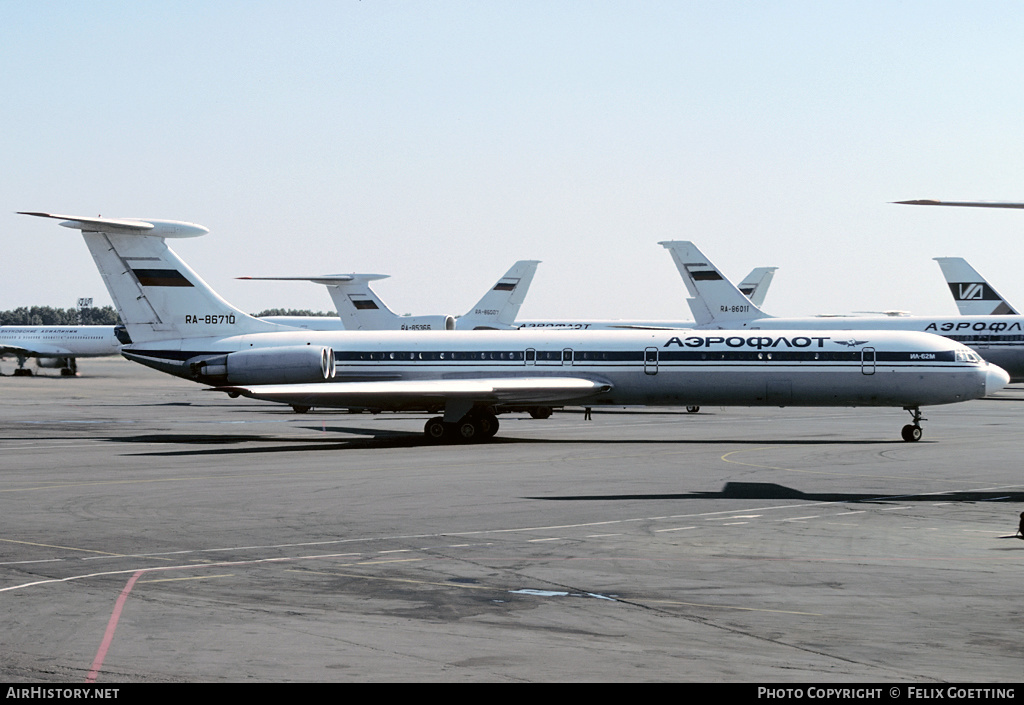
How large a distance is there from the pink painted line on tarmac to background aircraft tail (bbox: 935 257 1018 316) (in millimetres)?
69091

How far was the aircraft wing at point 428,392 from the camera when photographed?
117 ft

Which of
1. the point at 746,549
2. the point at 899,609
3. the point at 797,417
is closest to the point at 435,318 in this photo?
the point at 797,417

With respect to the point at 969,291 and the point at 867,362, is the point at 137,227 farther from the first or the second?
the point at 969,291

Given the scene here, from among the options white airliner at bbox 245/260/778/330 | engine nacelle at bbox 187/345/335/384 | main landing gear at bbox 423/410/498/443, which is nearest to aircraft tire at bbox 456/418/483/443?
main landing gear at bbox 423/410/498/443

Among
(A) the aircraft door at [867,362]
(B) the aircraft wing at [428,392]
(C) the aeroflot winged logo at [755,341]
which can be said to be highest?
(C) the aeroflot winged logo at [755,341]

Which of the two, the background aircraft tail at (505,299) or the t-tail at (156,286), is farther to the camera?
the background aircraft tail at (505,299)

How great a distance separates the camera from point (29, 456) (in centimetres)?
3084

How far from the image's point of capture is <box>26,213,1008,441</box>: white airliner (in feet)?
119

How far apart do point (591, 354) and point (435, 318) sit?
2692 centimetres

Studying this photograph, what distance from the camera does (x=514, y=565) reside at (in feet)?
47.5

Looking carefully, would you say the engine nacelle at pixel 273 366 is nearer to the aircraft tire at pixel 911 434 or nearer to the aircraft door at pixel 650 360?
the aircraft door at pixel 650 360

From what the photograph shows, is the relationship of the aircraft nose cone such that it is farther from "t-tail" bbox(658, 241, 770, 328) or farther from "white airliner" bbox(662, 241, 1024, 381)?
"t-tail" bbox(658, 241, 770, 328)

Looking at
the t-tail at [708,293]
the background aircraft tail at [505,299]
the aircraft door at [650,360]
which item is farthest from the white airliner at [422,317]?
the aircraft door at [650,360]
